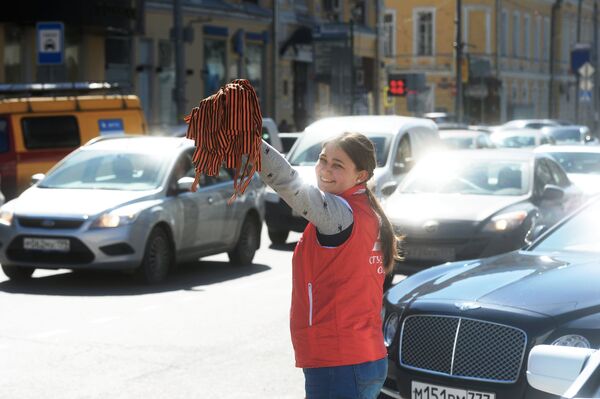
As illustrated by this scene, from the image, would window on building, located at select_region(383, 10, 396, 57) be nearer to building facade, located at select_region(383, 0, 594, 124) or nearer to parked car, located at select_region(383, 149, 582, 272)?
building facade, located at select_region(383, 0, 594, 124)

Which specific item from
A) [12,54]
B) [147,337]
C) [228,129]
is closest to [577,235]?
[147,337]

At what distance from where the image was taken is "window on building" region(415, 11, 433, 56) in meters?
74.0

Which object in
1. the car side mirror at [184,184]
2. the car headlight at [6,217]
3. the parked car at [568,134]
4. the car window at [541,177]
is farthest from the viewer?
the parked car at [568,134]

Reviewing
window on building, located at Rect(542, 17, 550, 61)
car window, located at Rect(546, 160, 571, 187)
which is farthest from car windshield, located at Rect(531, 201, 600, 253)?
window on building, located at Rect(542, 17, 550, 61)

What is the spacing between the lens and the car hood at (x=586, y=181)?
19.7 metres

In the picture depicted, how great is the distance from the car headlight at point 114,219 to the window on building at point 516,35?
66.2 m

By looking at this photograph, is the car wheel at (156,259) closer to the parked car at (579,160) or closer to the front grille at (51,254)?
the front grille at (51,254)

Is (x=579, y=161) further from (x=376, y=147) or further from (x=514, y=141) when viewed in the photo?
(x=514, y=141)

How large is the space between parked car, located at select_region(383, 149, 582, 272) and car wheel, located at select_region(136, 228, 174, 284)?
2360mm

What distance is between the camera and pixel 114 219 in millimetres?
13656

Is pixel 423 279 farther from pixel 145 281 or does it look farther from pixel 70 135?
pixel 70 135

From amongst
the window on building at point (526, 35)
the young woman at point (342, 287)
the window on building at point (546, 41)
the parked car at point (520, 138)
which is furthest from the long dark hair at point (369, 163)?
the window on building at point (546, 41)

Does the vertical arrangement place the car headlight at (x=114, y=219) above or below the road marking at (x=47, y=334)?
above

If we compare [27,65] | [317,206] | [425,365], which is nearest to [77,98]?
[27,65]
